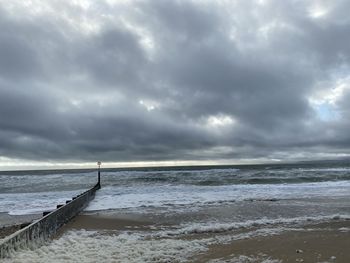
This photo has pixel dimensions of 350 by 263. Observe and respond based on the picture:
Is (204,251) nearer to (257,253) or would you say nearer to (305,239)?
(257,253)

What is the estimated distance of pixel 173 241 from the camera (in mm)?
9305

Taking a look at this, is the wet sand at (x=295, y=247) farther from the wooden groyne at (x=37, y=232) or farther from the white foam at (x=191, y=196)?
the white foam at (x=191, y=196)

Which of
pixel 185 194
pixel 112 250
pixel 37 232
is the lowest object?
pixel 185 194

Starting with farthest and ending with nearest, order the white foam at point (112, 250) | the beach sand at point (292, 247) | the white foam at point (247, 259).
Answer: the white foam at point (112, 250), the beach sand at point (292, 247), the white foam at point (247, 259)

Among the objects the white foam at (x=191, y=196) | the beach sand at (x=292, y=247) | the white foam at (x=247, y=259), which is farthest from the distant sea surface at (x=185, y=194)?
the white foam at (x=247, y=259)

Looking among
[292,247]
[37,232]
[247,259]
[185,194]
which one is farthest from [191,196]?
[247,259]

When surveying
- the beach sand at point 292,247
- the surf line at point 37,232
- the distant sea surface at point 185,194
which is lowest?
the distant sea surface at point 185,194

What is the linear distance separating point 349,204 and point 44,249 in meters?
14.1

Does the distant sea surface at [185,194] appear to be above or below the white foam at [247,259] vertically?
below

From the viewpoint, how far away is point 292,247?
8328mm

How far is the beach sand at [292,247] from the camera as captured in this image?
294 inches

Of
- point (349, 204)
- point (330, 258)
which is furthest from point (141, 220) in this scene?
point (349, 204)

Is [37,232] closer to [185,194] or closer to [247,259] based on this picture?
[247,259]

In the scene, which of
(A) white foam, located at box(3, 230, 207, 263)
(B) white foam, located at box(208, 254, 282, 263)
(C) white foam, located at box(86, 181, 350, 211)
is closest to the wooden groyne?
(A) white foam, located at box(3, 230, 207, 263)
